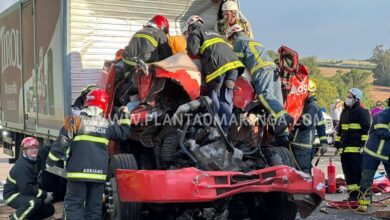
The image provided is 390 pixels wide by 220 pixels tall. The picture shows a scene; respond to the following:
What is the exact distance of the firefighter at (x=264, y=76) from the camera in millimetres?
5812

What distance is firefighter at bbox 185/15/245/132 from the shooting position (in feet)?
18.8

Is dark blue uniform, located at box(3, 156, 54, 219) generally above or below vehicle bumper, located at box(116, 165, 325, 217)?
below

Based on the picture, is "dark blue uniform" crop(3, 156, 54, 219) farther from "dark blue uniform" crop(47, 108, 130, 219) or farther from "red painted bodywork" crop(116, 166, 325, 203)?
"red painted bodywork" crop(116, 166, 325, 203)

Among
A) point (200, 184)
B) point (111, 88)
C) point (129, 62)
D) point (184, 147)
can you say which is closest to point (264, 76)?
point (184, 147)

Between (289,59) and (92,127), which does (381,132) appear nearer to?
(289,59)

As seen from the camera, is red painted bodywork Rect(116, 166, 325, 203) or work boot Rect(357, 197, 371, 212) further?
work boot Rect(357, 197, 371, 212)

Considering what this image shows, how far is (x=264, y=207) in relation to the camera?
20.5 ft

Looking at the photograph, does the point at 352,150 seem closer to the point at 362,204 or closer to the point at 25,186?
the point at 362,204

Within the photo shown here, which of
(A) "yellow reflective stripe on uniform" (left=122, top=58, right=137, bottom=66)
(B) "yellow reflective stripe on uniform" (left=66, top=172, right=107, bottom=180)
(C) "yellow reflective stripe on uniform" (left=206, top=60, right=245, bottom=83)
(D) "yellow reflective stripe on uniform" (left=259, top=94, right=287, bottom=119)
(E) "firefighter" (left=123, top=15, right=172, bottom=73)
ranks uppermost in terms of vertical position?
(E) "firefighter" (left=123, top=15, right=172, bottom=73)

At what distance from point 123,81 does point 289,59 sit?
6.85 ft

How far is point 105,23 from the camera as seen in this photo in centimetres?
783

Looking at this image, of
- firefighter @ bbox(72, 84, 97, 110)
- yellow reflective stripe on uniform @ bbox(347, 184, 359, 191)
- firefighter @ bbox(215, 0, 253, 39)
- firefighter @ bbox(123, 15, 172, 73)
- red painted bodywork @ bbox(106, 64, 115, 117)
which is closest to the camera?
firefighter @ bbox(123, 15, 172, 73)

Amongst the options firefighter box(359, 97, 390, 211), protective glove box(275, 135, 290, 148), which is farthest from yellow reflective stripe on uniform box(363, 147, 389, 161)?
protective glove box(275, 135, 290, 148)

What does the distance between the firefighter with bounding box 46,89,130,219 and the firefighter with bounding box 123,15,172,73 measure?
84cm
